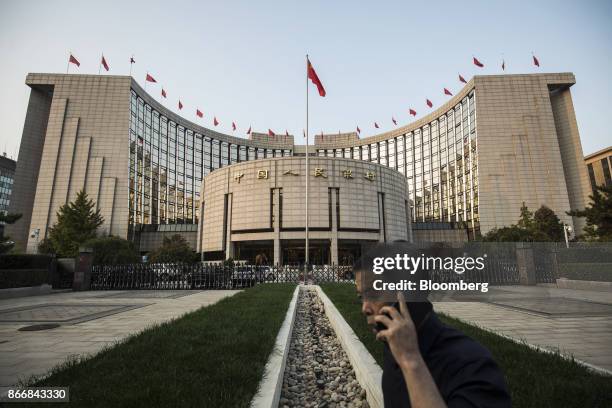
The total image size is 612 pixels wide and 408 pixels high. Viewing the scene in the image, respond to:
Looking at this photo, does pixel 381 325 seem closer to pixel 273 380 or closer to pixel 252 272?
pixel 273 380

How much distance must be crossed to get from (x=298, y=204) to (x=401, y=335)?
5431 centimetres

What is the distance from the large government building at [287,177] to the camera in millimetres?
56375

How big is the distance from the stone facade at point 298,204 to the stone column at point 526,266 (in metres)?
35.4

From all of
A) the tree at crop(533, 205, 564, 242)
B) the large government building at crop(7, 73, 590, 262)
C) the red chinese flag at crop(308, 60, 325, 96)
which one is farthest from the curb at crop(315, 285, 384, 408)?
the tree at crop(533, 205, 564, 242)

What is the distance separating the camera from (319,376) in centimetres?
503

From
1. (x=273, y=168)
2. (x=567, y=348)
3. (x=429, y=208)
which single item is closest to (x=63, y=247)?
(x=273, y=168)

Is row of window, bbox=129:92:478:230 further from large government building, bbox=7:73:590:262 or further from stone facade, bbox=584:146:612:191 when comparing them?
stone facade, bbox=584:146:612:191

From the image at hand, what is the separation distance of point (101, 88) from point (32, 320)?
223ft

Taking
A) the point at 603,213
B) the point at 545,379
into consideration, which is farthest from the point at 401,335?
the point at 603,213

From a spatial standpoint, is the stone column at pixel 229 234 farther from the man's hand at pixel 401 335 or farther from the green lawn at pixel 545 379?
the man's hand at pixel 401 335

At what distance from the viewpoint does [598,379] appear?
11.7 feet

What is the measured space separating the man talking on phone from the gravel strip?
303 cm

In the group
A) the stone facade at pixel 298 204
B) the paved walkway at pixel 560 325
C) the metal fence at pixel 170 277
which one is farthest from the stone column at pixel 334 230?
the paved walkway at pixel 560 325

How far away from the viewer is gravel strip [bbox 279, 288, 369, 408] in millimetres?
4066
